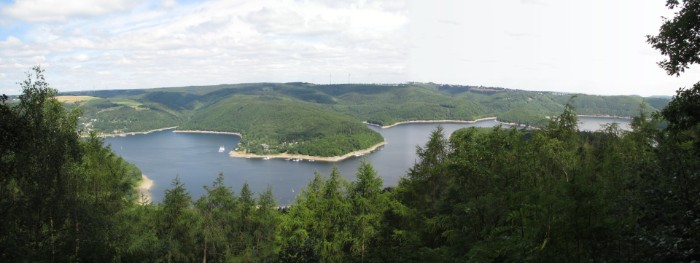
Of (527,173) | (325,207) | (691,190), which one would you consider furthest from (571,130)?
(691,190)

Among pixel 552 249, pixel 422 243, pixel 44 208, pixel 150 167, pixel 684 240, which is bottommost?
pixel 150 167

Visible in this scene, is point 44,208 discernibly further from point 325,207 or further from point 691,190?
point 691,190

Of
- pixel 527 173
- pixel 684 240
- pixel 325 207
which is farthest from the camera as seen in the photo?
pixel 325 207

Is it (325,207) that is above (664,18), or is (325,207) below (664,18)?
below

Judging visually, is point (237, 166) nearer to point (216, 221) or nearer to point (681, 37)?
point (216, 221)

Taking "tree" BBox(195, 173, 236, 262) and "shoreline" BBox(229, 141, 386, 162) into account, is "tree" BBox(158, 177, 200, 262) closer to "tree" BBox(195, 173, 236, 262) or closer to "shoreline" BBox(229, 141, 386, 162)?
"tree" BBox(195, 173, 236, 262)

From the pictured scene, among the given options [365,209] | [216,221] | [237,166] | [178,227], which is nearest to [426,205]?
[365,209]

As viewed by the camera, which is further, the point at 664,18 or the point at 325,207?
the point at 325,207
